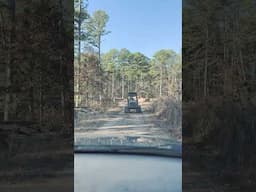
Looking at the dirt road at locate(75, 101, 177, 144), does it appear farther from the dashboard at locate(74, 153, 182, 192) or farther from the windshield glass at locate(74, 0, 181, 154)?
the dashboard at locate(74, 153, 182, 192)

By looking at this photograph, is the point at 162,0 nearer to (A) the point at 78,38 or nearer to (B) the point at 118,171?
(A) the point at 78,38

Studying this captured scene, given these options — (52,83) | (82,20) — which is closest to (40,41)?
(52,83)

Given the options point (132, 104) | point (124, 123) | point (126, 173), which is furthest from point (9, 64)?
point (124, 123)

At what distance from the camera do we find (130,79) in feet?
17.3

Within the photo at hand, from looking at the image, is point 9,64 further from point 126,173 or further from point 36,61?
point 126,173

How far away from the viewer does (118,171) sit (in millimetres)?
4484

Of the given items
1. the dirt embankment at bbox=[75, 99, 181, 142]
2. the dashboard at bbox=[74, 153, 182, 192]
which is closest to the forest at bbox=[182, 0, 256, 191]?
the dashboard at bbox=[74, 153, 182, 192]

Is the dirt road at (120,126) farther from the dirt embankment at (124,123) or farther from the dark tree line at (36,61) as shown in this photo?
the dark tree line at (36,61)

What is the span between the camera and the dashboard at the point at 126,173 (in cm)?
350

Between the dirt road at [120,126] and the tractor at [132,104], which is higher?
the tractor at [132,104]

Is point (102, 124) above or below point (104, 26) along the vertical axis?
below

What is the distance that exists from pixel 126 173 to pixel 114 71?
1.77 metres

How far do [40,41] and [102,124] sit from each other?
106 inches

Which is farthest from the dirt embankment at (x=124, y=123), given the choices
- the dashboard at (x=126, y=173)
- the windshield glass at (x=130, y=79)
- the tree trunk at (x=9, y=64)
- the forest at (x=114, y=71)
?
the tree trunk at (x=9, y=64)
